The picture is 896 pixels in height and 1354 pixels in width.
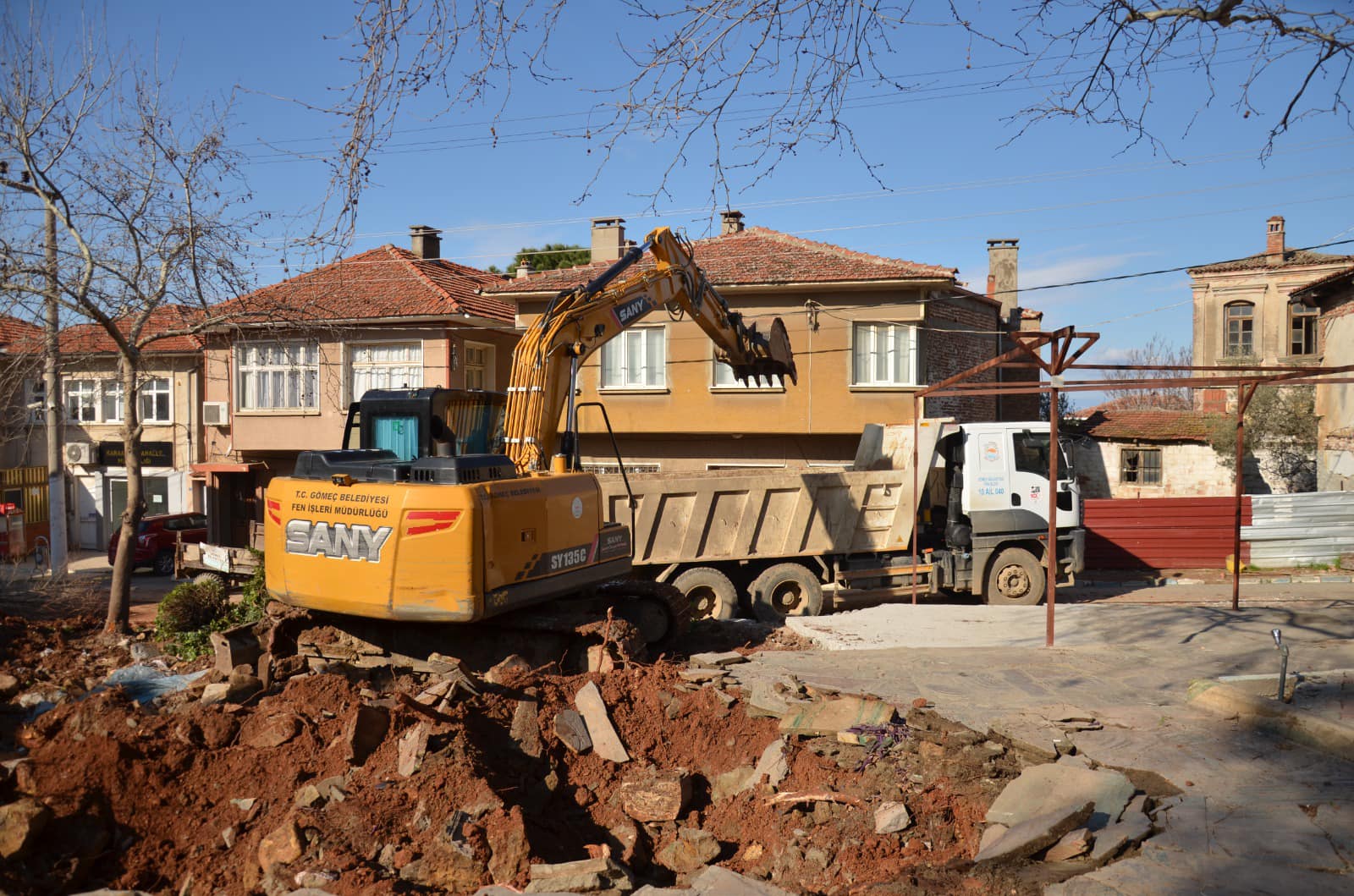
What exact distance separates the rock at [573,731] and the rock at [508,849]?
1.32m

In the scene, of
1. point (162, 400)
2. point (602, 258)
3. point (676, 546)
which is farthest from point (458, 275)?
point (676, 546)

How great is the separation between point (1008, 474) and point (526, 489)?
8.50m

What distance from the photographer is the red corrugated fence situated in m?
20.8

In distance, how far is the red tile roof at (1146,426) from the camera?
1117 inches

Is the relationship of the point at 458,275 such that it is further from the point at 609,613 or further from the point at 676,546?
the point at 609,613

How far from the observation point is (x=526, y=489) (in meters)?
8.48

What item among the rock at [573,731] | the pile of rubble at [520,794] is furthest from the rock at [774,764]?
the rock at [573,731]

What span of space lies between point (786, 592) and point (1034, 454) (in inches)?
166

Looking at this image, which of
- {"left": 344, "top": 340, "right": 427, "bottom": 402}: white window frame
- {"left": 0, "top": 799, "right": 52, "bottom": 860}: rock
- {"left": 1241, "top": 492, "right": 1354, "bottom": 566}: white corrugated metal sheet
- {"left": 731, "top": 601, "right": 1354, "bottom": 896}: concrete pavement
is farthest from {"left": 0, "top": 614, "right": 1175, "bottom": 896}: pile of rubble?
{"left": 344, "top": 340, "right": 427, "bottom": 402}: white window frame

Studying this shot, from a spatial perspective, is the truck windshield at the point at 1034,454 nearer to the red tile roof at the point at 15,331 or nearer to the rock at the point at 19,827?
the rock at the point at 19,827

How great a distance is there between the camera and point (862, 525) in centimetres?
1398

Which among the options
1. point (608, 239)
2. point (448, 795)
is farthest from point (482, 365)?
point (448, 795)

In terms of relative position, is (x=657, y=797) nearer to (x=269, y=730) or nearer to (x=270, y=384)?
(x=269, y=730)

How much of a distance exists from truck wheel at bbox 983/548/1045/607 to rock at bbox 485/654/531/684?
8271 mm
